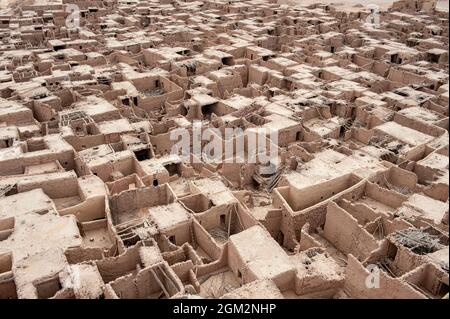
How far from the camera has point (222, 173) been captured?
26469 mm

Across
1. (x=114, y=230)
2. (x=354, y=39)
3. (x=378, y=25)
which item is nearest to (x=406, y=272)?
(x=114, y=230)

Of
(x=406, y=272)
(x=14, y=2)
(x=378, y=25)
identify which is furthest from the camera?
(x=14, y=2)

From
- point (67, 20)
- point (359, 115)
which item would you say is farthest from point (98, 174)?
point (67, 20)

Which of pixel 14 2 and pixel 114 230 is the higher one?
pixel 14 2

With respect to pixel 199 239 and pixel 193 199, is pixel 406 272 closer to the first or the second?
pixel 199 239

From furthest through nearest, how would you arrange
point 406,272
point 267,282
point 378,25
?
1. point 378,25
2. point 406,272
3. point 267,282

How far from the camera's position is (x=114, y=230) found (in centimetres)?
2033

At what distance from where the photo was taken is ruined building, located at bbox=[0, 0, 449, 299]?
693 inches

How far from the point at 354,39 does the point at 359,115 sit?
2332 cm

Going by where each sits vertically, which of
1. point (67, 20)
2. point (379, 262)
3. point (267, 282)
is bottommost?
point (379, 262)

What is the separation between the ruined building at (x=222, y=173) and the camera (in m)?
17.6

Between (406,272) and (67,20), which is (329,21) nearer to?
(67,20)

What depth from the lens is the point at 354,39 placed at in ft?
173

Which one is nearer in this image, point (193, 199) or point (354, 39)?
point (193, 199)
